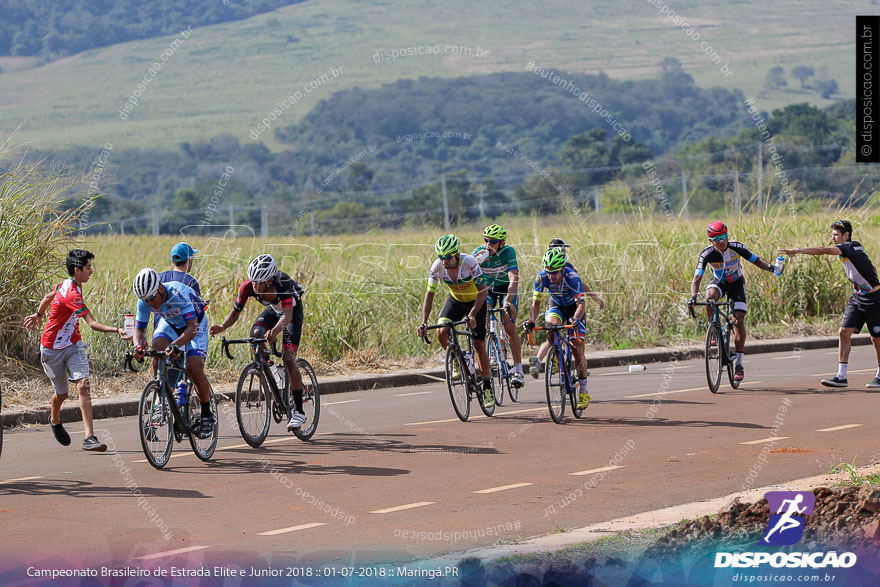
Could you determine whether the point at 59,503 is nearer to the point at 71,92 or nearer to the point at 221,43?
the point at 71,92

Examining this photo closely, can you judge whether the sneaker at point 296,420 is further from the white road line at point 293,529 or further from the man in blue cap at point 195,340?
the white road line at point 293,529

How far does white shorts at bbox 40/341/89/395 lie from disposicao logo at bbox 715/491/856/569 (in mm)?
6861

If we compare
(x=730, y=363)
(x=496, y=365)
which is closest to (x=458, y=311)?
(x=496, y=365)

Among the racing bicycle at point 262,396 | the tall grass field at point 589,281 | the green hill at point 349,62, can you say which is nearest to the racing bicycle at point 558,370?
the racing bicycle at point 262,396

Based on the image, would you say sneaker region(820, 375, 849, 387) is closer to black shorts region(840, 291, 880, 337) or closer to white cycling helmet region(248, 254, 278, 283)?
black shorts region(840, 291, 880, 337)

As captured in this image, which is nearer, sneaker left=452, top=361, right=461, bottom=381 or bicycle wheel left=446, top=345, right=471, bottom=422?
bicycle wheel left=446, top=345, right=471, bottom=422

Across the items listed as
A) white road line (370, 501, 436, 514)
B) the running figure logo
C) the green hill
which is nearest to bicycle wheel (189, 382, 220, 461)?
white road line (370, 501, 436, 514)

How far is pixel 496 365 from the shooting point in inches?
574

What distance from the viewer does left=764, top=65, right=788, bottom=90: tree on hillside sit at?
141500 millimetres

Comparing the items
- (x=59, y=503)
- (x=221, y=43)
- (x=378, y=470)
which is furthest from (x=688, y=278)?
(x=221, y=43)

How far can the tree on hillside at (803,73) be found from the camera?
463 feet

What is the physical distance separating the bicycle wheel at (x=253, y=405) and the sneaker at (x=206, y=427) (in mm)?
458

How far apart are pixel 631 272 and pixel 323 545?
54.4 ft

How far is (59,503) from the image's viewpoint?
363 inches
